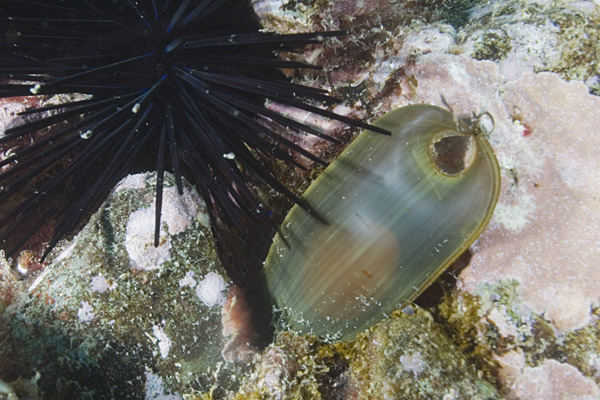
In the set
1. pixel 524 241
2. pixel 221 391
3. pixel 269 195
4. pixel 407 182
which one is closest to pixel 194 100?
pixel 269 195

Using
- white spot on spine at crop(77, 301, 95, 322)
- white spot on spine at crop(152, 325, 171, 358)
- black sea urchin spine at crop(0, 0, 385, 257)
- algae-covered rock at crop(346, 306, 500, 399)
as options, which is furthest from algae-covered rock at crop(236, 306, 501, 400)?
white spot on spine at crop(77, 301, 95, 322)

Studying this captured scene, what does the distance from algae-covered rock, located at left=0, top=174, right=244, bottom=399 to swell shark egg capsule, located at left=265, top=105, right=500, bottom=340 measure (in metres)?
0.52

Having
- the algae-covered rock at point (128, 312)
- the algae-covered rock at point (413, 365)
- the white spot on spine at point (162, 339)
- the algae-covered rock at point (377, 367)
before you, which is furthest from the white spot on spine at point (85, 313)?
the algae-covered rock at point (413, 365)

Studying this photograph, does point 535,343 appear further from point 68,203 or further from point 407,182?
point 68,203

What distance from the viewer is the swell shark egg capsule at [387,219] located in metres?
1.92

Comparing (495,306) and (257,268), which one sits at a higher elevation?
(257,268)

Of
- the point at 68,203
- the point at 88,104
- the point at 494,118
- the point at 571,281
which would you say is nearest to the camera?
the point at 571,281

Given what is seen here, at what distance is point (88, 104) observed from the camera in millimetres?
2389

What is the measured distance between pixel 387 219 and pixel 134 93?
5.65 ft

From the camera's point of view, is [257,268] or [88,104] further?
[257,268]

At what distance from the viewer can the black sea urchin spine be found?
7.24 feet

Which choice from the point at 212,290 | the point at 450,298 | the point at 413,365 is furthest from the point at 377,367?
the point at 212,290


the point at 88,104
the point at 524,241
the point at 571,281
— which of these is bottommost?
the point at 571,281

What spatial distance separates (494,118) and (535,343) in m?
1.16
